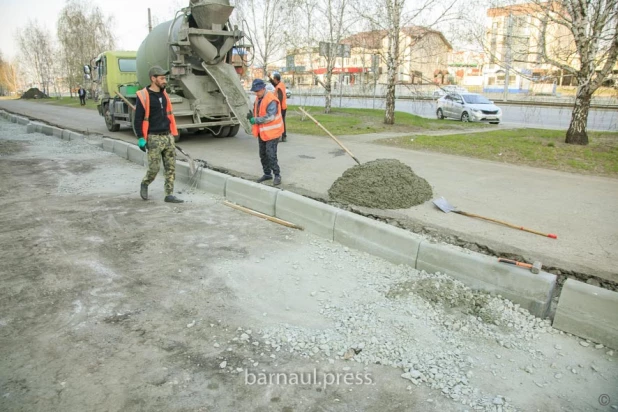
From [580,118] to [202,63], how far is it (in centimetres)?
935

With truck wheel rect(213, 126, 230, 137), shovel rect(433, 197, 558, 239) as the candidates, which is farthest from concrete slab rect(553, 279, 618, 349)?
truck wheel rect(213, 126, 230, 137)

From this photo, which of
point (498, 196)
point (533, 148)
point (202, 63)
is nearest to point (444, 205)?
point (498, 196)

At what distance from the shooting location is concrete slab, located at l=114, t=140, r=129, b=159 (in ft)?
32.8

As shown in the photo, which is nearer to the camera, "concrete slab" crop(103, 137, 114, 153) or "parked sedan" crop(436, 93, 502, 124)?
"concrete slab" crop(103, 137, 114, 153)

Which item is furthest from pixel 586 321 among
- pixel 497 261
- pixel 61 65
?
pixel 61 65

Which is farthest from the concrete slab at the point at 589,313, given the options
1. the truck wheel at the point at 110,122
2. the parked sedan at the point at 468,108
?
the parked sedan at the point at 468,108

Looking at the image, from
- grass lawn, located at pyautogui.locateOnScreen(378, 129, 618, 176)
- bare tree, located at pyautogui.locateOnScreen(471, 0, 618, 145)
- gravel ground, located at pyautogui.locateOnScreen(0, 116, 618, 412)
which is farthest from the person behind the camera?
bare tree, located at pyautogui.locateOnScreen(471, 0, 618, 145)

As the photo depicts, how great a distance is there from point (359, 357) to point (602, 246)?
3222mm

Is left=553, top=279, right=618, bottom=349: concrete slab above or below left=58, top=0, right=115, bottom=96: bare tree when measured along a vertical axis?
below

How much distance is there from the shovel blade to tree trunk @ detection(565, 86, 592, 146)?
6.53 m

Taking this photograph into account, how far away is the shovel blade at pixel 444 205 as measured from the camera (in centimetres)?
569

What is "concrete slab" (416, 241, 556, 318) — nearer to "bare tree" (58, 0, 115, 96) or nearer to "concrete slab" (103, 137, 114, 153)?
"concrete slab" (103, 137, 114, 153)

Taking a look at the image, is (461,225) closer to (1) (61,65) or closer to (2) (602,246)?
(2) (602,246)

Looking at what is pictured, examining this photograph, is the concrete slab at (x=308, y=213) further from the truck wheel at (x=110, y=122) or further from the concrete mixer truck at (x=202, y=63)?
the truck wheel at (x=110, y=122)
